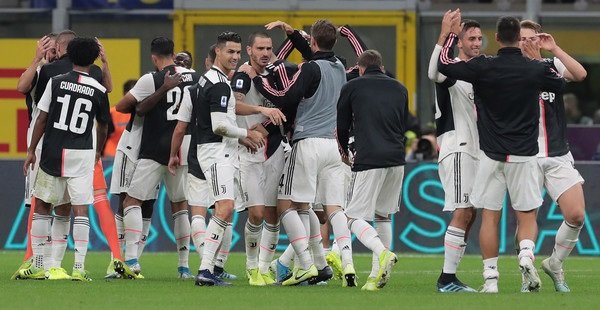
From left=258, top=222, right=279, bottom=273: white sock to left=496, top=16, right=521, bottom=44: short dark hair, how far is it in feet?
9.64

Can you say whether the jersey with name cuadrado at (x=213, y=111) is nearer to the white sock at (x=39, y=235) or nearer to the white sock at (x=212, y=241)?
the white sock at (x=212, y=241)

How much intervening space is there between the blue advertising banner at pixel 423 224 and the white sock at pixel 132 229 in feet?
15.2

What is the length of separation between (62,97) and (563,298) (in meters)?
4.74

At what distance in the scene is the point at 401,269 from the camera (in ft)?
56.3

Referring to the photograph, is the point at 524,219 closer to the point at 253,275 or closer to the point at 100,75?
the point at 253,275

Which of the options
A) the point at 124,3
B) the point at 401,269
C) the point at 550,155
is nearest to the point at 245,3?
the point at 124,3

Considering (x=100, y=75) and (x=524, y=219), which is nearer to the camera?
(x=524, y=219)

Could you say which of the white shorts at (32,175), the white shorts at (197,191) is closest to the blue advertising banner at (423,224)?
the white shorts at (32,175)

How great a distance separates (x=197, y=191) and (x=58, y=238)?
1.33 meters

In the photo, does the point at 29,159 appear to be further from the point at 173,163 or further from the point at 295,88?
the point at 295,88

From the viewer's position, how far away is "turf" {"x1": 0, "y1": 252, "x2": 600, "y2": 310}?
1215cm

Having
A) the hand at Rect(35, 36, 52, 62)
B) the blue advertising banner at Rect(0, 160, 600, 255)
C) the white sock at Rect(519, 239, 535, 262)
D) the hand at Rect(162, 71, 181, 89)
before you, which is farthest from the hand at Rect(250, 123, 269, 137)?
the blue advertising banner at Rect(0, 160, 600, 255)

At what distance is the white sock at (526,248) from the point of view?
12.8 metres

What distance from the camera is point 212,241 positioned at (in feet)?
45.4
